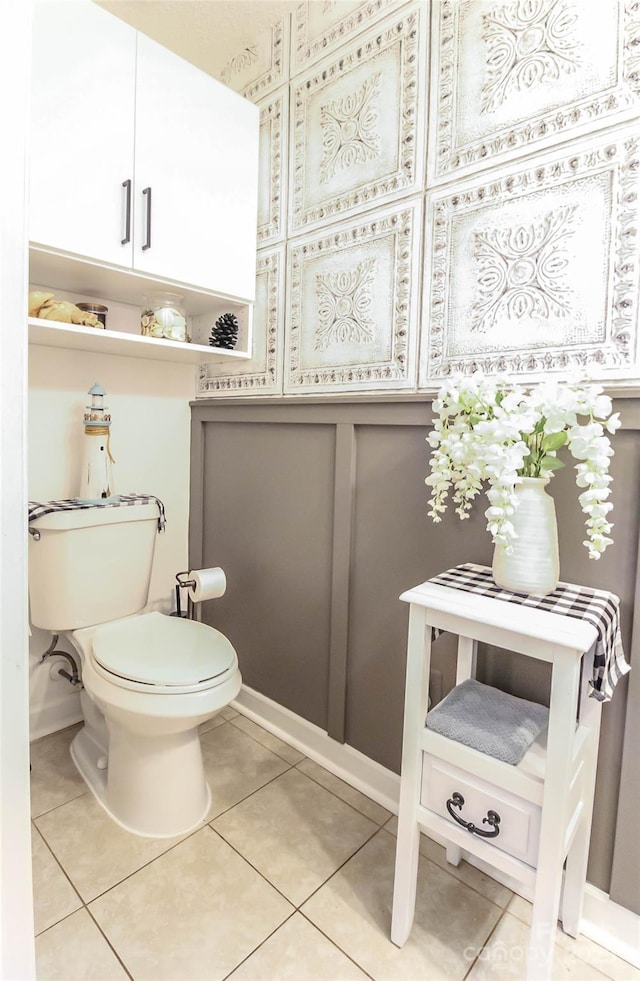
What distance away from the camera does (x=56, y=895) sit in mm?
1164

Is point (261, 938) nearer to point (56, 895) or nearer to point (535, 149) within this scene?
point (56, 895)

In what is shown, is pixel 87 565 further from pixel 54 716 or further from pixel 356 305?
pixel 356 305

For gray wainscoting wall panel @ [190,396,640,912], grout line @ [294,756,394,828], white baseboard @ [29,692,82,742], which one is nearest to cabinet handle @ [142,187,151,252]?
gray wainscoting wall panel @ [190,396,640,912]

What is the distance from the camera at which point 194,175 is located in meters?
1.57

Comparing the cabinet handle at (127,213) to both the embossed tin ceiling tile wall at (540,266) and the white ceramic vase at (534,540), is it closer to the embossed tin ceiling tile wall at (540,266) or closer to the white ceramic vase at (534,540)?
the embossed tin ceiling tile wall at (540,266)

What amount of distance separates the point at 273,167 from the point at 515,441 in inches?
54.7

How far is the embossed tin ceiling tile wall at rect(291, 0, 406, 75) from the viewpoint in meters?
1.42

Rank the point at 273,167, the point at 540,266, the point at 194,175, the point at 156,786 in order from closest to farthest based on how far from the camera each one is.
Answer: the point at 540,266
the point at 156,786
the point at 194,175
the point at 273,167

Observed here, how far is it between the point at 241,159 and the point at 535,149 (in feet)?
3.30

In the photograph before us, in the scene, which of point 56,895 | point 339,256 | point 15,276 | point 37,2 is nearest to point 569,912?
point 56,895

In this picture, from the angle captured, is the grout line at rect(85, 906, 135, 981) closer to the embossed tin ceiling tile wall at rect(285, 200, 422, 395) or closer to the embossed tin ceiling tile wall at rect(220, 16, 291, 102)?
the embossed tin ceiling tile wall at rect(285, 200, 422, 395)

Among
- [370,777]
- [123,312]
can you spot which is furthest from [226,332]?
[370,777]

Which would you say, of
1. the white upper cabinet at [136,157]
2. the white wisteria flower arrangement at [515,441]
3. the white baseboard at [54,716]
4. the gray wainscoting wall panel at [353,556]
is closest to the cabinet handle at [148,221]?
the white upper cabinet at [136,157]

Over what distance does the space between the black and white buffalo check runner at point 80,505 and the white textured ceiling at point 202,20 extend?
1.56m
